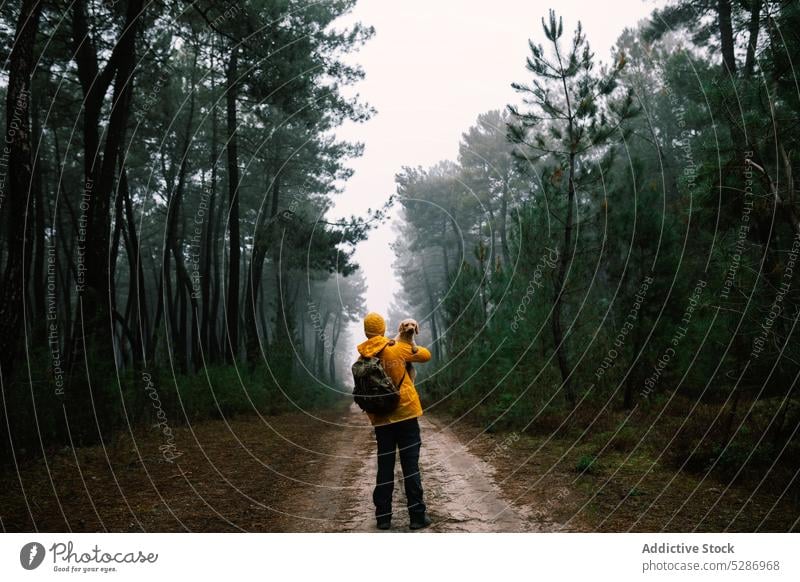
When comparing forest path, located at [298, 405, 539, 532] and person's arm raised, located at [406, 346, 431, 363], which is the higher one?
person's arm raised, located at [406, 346, 431, 363]

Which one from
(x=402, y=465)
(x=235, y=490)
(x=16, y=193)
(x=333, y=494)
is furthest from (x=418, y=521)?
(x=16, y=193)

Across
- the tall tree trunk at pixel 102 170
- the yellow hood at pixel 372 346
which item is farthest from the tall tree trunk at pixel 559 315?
the tall tree trunk at pixel 102 170

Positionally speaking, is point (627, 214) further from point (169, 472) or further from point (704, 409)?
point (169, 472)

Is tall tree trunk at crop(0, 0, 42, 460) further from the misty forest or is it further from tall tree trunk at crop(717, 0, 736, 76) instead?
tall tree trunk at crop(717, 0, 736, 76)

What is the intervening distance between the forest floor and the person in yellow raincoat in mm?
226

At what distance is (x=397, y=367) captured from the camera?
4.97 metres

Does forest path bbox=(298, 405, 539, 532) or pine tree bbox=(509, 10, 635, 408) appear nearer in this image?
forest path bbox=(298, 405, 539, 532)

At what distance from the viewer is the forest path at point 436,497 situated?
5078mm

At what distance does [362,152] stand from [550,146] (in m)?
12.0

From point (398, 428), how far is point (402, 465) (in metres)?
0.35

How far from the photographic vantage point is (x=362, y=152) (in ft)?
69.7

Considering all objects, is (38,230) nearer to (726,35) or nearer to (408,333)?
(408,333)

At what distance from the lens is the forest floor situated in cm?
499

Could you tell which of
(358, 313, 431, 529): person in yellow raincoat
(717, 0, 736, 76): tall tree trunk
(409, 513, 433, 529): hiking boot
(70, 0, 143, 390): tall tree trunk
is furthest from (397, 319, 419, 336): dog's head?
(717, 0, 736, 76): tall tree trunk
